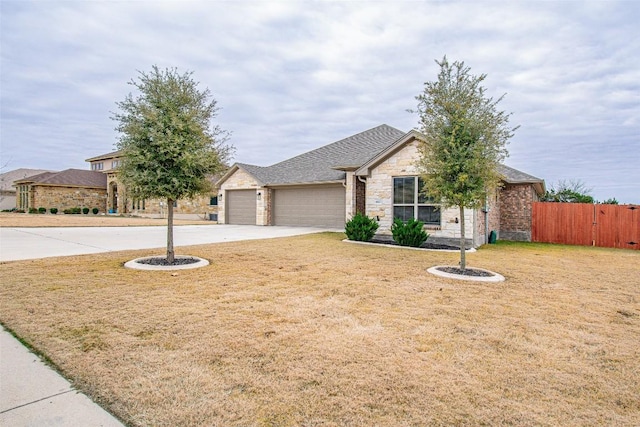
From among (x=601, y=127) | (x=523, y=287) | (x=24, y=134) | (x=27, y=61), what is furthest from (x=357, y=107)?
(x=24, y=134)

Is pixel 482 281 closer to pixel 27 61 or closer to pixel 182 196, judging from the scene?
pixel 182 196

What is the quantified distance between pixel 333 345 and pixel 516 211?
14.9 m

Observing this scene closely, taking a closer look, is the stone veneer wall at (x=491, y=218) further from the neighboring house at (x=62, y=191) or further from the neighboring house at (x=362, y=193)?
the neighboring house at (x=62, y=191)

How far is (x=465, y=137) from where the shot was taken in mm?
6941

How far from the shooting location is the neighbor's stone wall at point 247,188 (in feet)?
65.5

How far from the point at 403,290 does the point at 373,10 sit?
9.91 m

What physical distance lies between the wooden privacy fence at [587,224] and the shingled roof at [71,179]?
39603 mm

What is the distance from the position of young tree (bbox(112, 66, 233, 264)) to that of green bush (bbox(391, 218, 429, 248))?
6709 mm

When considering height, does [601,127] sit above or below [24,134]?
below

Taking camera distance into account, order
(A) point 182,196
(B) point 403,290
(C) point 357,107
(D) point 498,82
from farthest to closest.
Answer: (C) point 357,107
(D) point 498,82
(A) point 182,196
(B) point 403,290

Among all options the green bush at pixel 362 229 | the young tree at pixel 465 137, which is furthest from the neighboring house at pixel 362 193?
the young tree at pixel 465 137

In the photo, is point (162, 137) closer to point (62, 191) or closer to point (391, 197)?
point (391, 197)

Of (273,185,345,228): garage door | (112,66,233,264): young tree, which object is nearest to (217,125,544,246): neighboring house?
(273,185,345,228): garage door

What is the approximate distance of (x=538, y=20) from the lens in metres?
10.7
